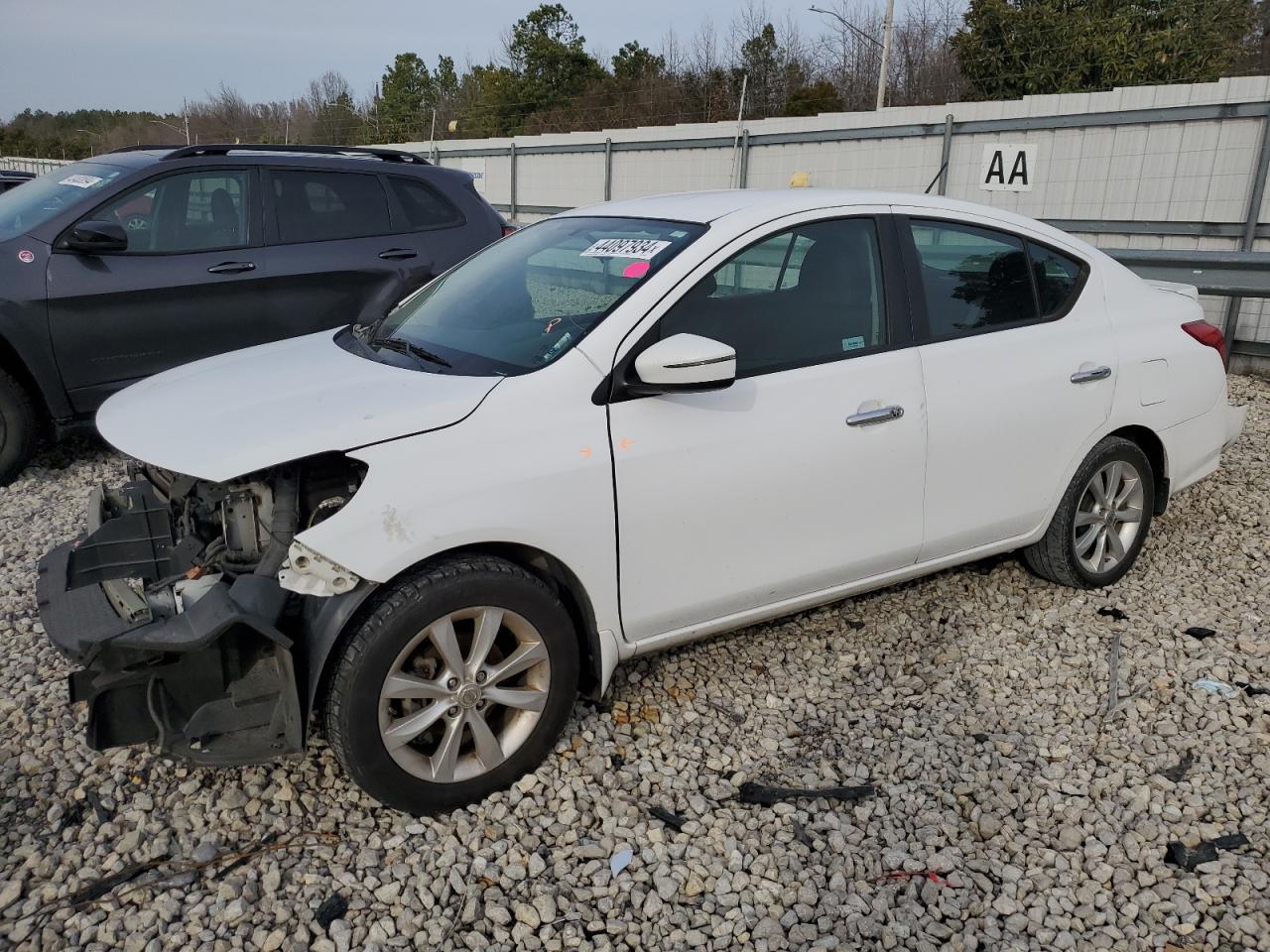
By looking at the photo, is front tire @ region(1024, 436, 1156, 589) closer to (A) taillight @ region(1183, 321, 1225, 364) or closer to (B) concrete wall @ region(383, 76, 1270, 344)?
(A) taillight @ region(1183, 321, 1225, 364)

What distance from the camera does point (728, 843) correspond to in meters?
2.92

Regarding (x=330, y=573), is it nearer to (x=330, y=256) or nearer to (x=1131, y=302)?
(x=1131, y=302)

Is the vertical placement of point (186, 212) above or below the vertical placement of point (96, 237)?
above

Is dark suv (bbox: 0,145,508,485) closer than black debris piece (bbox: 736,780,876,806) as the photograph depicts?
No

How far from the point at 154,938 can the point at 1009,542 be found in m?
3.39

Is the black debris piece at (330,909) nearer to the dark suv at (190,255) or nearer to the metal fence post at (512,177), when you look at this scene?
the dark suv at (190,255)

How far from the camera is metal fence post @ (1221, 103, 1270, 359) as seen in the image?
9344 mm

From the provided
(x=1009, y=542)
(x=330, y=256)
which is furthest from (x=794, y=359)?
(x=330, y=256)

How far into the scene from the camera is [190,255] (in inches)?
243

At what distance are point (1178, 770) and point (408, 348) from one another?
9.78 feet

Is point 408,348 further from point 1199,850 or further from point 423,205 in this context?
point 423,205

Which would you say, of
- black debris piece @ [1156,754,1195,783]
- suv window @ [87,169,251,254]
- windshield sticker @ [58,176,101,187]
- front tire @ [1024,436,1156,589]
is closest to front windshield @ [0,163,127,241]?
windshield sticker @ [58,176,101,187]

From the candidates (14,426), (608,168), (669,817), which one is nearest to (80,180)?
(14,426)

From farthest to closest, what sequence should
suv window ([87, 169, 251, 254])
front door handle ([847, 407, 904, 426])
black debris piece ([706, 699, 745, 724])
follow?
1. suv window ([87, 169, 251, 254])
2. black debris piece ([706, 699, 745, 724])
3. front door handle ([847, 407, 904, 426])
